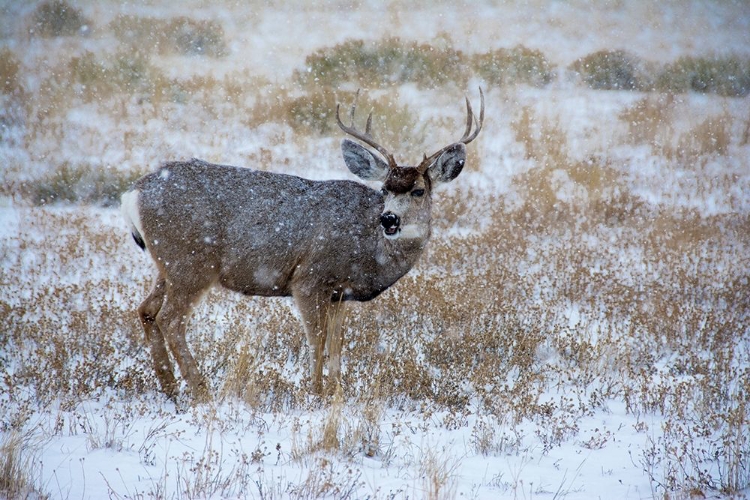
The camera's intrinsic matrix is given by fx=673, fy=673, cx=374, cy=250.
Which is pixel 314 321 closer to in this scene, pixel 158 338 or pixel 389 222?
pixel 389 222

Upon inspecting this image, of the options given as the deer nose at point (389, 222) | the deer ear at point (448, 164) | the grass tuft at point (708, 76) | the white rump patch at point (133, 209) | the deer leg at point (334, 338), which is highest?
the grass tuft at point (708, 76)

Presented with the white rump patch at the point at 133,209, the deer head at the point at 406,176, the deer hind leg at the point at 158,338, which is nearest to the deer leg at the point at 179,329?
the deer hind leg at the point at 158,338

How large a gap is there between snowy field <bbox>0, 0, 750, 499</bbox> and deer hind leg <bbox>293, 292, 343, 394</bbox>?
178mm

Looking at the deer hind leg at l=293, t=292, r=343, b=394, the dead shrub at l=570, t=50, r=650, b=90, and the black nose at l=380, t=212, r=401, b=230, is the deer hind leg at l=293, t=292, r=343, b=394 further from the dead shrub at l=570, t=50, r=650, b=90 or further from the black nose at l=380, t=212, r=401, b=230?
the dead shrub at l=570, t=50, r=650, b=90

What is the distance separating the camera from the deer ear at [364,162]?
20.1 feet

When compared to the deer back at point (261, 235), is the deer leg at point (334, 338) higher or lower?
lower

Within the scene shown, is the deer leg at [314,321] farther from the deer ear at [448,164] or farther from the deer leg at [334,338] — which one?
the deer ear at [448,164]

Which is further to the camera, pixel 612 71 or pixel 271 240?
pixel 612 71

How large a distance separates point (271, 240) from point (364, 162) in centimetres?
118

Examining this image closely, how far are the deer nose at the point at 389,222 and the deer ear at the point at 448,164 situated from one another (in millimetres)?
787

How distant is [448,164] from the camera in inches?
238

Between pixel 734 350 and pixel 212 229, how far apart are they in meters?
5.03

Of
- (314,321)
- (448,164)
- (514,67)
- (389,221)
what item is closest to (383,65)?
(514,67)

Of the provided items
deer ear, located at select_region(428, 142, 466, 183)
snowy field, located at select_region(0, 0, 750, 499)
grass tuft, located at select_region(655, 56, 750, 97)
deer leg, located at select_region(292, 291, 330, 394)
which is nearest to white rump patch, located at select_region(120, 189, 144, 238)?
snowy field, located at select_region(0, 0, 750, 499)
